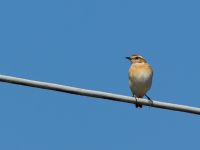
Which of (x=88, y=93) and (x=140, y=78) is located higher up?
(x=140, y=78)

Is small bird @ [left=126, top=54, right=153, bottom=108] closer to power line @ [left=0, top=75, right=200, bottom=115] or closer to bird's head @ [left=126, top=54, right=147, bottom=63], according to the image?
bird's head @ [left=126, top=54, right=147, bottom=63]

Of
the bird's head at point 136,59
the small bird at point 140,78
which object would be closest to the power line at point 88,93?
the small bird at point 140,78

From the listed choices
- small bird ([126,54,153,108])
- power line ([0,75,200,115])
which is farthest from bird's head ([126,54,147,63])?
power line ([0,75,200,115])

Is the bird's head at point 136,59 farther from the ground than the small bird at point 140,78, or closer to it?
farther from the ground

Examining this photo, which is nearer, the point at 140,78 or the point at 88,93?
the point at 88,93

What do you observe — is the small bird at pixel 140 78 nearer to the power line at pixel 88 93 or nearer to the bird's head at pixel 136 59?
the bird's head at pixel 136 59

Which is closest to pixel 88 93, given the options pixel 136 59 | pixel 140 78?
pixel 140 78

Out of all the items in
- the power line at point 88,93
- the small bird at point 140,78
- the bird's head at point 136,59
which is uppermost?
the bird's head at point 136,59

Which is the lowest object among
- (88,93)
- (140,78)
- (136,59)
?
(88,93)

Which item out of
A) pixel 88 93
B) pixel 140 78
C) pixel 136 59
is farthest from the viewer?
pixel 136 59

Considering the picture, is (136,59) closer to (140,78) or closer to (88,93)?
(140,78)

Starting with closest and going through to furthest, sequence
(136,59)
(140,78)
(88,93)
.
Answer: (88,93) → (140,78) → (136,59)

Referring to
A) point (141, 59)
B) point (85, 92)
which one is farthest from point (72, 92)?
point (141, 59)

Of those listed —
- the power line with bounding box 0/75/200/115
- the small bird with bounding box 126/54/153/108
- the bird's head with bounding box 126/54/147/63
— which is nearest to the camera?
the power line with bounding box 0/75/200/115
